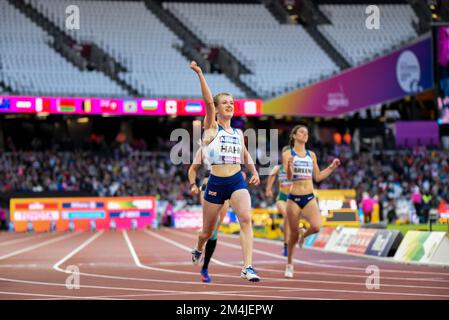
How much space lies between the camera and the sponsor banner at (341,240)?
→ 20812 millimetres

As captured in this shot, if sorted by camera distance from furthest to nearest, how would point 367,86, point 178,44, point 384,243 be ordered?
point 178,44 → point 367,86 → point 384,243

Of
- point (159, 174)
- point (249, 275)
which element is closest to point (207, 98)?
point (249, 275)

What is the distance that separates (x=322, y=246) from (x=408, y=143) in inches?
1074

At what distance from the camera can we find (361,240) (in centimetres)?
1989

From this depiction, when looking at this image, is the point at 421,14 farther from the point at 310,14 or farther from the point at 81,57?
the point at 81,57

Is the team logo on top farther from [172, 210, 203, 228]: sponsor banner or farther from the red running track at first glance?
[172, 210, 203, 228]: sponsor banner

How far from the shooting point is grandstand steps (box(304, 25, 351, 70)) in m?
51.0

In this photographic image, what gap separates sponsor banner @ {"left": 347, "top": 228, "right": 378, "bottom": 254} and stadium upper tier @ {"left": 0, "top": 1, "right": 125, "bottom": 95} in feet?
87.9

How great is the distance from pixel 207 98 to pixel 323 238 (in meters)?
12.9

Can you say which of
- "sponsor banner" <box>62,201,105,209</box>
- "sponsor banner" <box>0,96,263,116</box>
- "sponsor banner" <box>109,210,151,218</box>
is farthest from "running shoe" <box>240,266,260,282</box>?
"sponsor banner" <box>0,96,263,116</box>

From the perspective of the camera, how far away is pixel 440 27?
26.8 m

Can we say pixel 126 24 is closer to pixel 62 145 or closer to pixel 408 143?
pixel 62 145

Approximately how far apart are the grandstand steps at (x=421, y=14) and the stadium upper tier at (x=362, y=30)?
329mm
